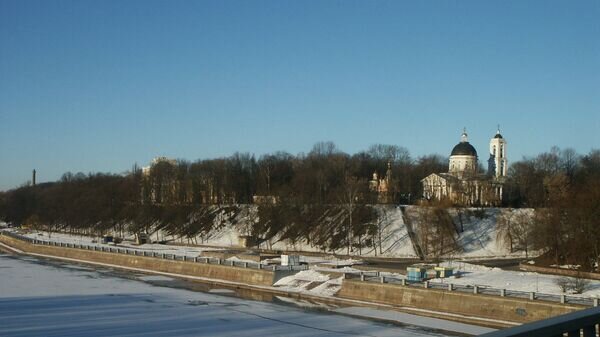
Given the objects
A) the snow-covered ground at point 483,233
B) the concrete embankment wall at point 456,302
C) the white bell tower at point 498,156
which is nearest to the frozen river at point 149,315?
the concrete embankment wall at point 456,302

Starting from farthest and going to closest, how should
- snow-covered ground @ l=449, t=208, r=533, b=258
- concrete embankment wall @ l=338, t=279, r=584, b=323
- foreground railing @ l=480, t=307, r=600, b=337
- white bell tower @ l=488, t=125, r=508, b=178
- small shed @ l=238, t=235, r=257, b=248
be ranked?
white bell tower @ l=488, t=125, r=508, b=178 < small shed @ l=238, t=235, r=257, b=248 < snow-covered ground @ l=449, t=208, r=533, b=258 < concrete embankment wall @ l=338, t=279, r=584, b=323 < foreground railing @ l=480, t=307, r=600, b=337

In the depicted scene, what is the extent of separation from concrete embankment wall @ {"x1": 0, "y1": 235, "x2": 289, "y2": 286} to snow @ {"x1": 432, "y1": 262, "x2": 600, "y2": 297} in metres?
13.9

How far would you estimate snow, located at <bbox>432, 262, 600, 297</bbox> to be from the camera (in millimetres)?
37062

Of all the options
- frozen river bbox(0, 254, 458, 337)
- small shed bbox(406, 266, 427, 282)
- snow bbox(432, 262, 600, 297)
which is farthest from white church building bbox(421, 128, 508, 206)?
frozen river bbox(0, 254, 458, 337)

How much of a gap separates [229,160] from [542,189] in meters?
53.1

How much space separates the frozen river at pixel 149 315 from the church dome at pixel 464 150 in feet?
231

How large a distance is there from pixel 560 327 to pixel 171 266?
5758 cm

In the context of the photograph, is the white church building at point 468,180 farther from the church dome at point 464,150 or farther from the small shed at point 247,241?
the small shed at point 247,241

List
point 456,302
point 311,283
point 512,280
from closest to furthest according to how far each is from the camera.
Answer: point 456,302, point 512,280, point 311,283

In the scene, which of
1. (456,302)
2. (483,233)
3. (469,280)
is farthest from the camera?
(483,233)

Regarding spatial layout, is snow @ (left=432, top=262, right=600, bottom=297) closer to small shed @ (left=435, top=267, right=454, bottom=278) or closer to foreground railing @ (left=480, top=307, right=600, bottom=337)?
small shed @ (left=435, top=267, right=454, bottom=278)

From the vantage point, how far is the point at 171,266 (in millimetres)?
60562

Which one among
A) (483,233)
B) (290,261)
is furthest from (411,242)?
(290,261)

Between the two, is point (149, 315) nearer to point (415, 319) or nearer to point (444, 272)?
point (415, 319)
